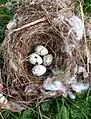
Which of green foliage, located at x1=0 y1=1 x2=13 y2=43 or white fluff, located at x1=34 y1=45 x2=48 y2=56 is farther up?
green foliage, located at x1=0 y1=1 x2=13 y2=43

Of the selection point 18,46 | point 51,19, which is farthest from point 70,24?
point 18,46

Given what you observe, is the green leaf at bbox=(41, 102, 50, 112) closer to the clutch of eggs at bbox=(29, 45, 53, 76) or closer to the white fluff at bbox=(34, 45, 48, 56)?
the clutch of eggs at bbox=(29, 45, 53, 76)

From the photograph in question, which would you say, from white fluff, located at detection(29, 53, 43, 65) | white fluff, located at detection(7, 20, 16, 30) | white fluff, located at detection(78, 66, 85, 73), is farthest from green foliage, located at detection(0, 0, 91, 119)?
white fluff, located at detection(7, 20, 16, 30)

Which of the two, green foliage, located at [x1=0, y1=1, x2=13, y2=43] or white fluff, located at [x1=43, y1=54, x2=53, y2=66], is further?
green foliage, located at [x1=0, y1=1, x2=13, y2=43]

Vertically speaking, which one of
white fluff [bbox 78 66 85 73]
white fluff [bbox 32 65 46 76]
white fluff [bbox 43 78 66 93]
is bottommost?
white fluff [bbox 43 78 66 93]

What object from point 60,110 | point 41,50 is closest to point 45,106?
point 60,110

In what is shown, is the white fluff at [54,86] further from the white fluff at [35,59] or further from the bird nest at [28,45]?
the white fluff at [35,59]
